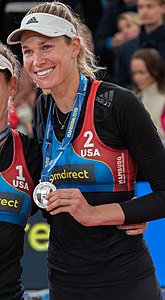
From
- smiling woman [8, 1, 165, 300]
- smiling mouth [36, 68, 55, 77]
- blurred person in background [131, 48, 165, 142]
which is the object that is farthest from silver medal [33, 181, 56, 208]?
blurred person in background [131, 48, 165, 142]

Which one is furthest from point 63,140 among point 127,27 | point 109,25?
point 109,25

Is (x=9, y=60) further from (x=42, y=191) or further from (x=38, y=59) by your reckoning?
(x=42, y=191)

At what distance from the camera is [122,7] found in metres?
7.38

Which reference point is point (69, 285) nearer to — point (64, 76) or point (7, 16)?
point (64, 76)

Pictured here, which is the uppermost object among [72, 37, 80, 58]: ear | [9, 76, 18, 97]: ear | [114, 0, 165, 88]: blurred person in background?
[114, 0, 165, 88]: blurred person in background

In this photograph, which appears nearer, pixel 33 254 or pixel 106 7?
pixel 33 254

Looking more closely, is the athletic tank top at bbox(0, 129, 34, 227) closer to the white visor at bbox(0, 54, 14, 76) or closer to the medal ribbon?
the medal ribbon

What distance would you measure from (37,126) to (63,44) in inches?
14.7

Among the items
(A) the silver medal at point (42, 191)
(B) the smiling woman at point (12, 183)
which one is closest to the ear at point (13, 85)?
(B) the smiling woman at point (12, 183)

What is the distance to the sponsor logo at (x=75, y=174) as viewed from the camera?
249 centimetres

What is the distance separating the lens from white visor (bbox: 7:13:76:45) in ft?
8.18

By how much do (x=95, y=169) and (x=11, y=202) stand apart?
331 millimetres

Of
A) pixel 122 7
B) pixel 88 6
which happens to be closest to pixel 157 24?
pixel 122 7

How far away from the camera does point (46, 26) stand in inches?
98.3
